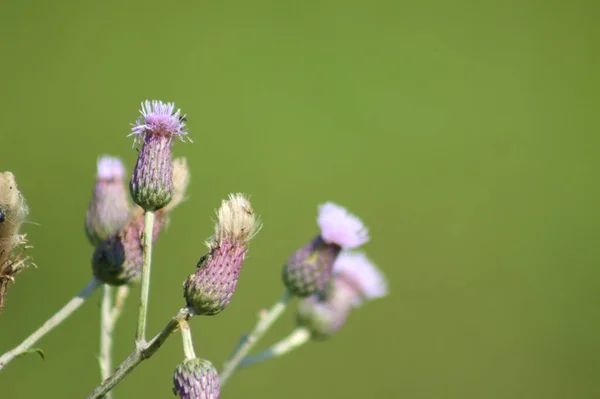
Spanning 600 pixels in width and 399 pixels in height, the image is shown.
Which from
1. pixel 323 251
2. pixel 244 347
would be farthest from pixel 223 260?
pixel 323 251

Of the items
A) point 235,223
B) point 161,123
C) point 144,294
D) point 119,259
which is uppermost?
point 161,123

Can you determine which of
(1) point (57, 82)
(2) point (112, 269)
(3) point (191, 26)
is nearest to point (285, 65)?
(3) point (191, 26)

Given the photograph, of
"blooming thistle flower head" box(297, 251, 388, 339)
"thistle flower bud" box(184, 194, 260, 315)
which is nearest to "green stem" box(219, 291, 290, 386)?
"thistle flower bud" box(184, 194, 260, 315)

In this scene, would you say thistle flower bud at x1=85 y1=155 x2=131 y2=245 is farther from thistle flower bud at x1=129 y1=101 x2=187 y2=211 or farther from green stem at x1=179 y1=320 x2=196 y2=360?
green stem at x1=179 y1=320 x2=196 y2=360

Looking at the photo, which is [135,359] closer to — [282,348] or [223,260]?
[223,260]

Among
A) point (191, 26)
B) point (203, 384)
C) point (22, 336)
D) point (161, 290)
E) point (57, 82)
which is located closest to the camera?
point (203, 384)

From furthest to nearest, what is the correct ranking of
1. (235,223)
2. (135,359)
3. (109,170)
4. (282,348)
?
(282,348) → (109,170) → (235,223) → (135,359)

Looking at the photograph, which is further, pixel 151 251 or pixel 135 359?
pixel 151 251

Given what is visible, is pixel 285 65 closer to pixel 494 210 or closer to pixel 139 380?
pixel 494 210
